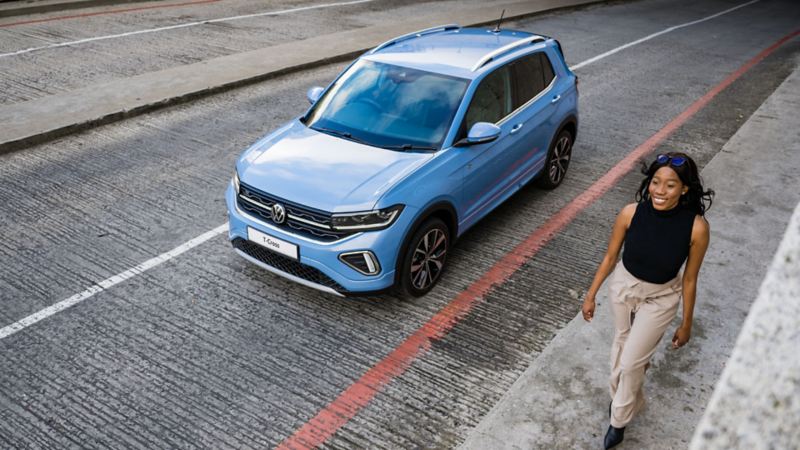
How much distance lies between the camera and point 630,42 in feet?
53.7

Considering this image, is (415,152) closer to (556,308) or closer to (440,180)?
(440,180)

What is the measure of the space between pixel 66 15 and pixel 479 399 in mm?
16174

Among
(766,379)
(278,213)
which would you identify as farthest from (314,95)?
(766,379)

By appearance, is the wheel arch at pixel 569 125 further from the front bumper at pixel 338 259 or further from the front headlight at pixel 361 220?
the front headlight at pixel 361 220

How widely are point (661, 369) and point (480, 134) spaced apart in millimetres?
2405

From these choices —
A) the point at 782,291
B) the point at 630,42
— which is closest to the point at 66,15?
the point at 630,42

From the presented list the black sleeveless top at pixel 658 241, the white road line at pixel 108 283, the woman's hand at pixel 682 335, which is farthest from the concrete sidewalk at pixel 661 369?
the white road line at pixel 108 283

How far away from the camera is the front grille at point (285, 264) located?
5.30m

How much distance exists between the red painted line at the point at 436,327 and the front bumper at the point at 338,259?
54 centimetres

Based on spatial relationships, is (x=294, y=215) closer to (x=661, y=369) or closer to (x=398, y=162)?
(x=398, y=162)

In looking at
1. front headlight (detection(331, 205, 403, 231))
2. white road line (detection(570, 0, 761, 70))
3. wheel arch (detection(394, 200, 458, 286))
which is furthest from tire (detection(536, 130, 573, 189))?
white road line (detection(570, 0, 761, 70))

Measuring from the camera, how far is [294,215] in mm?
5266

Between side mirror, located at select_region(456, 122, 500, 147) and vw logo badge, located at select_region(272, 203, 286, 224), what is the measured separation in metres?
1.65

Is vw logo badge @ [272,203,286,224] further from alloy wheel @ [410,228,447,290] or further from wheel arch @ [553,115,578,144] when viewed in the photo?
wheel arch @ [553,115,578,144]
